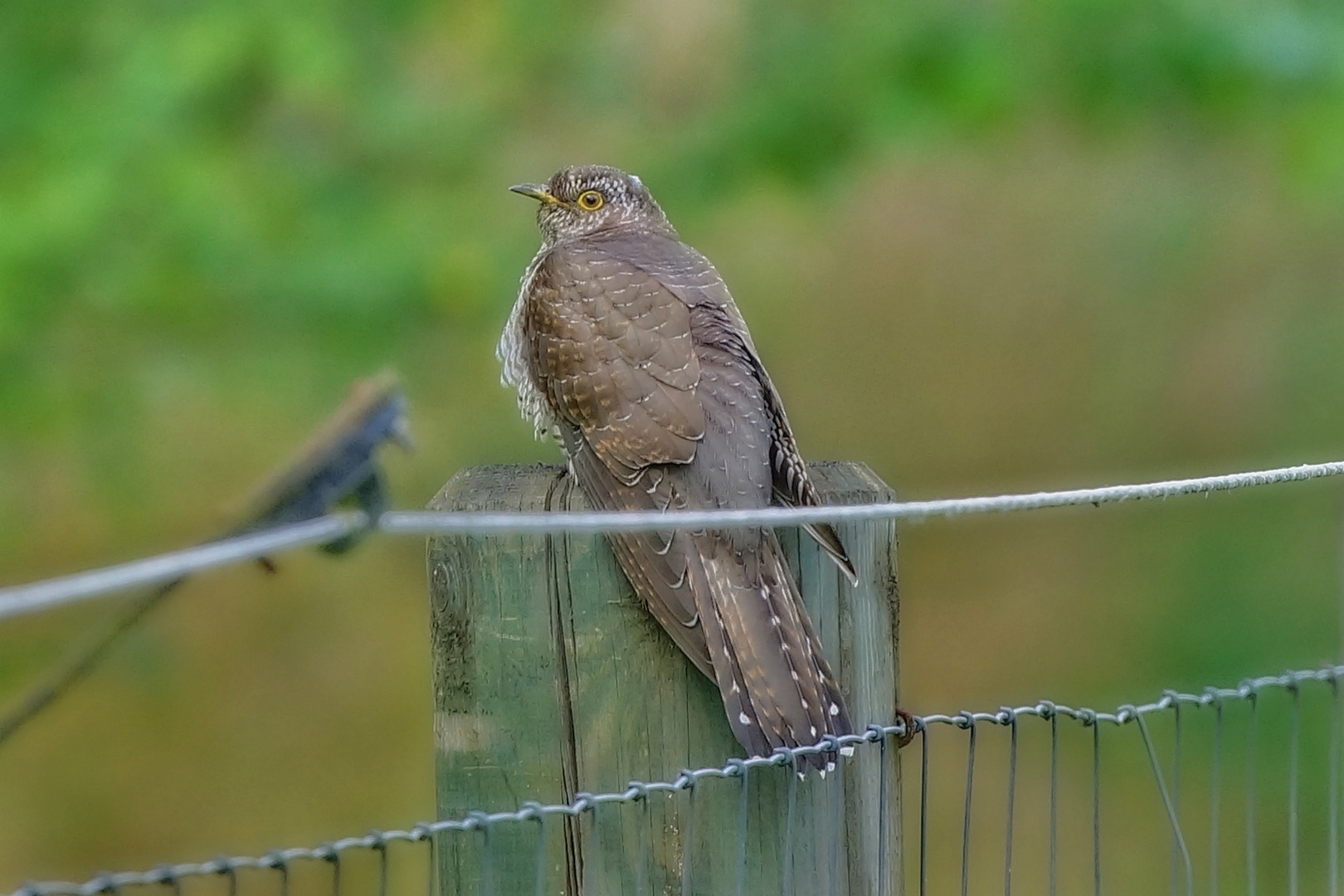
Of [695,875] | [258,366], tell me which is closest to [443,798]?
[695,875]

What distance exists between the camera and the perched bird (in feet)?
7.51

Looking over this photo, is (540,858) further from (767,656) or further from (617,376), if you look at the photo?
(617,376)

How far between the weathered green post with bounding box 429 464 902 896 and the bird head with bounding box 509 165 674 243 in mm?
2674

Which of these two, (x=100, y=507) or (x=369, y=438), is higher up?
(x=100, y=507)

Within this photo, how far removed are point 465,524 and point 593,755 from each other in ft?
2.32

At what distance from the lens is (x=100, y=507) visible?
6.12 metres

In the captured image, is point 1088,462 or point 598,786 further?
point 1088,462

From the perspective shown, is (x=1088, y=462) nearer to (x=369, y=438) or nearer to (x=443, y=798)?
(x=443, y=798)

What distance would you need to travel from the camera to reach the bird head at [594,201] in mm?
4809

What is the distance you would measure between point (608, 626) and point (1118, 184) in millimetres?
5539

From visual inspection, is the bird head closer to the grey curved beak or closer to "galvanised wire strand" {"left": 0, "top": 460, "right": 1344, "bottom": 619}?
the grey curved beak

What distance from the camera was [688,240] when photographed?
6840 mm

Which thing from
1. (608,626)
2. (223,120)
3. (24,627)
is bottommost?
(608,626)

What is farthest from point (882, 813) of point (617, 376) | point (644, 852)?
point (617, 376)
